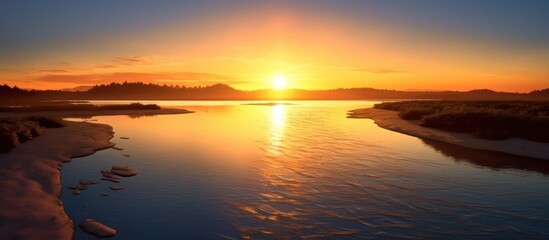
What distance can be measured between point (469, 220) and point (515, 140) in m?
18.3

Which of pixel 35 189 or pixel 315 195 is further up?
pixel 35 189

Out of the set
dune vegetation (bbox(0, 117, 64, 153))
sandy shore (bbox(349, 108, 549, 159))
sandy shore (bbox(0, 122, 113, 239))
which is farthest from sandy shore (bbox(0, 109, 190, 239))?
sandy shore (bbox(349, 108, 549, 159))

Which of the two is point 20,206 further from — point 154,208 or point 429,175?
point 429,175

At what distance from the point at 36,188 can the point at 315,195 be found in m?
9.26

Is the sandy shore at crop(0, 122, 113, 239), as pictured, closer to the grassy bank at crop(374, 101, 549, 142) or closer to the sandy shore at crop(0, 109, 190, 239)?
the sandy shore at crop(0, 109, 190, 239)

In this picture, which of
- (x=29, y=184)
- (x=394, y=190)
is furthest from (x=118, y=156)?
(x=394, y=190)

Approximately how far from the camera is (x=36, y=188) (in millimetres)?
11914

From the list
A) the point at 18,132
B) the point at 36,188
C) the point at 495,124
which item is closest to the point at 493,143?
the point at 495,124

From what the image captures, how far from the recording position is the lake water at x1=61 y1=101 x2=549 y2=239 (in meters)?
9.11

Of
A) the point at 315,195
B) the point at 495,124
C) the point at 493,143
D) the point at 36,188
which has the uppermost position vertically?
the point at 495,124

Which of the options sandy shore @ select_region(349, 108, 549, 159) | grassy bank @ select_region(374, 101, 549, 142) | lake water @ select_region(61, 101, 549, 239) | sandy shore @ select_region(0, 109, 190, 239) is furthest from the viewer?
grassy bank @ select_region(374, 101, 549, 142)

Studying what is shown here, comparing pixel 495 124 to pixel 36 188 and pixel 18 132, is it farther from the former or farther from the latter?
pixel 18 132

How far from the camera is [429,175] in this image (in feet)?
50.2

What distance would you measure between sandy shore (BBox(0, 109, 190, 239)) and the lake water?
545mm
